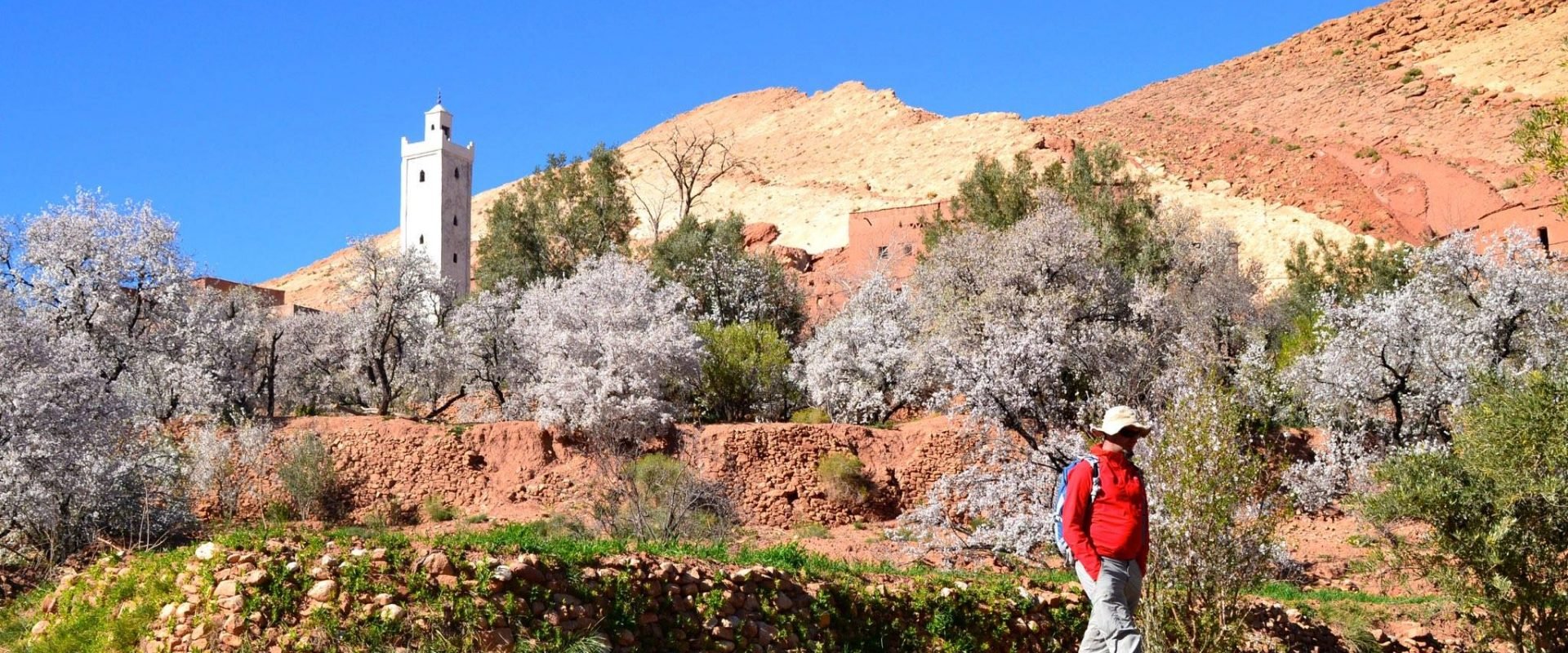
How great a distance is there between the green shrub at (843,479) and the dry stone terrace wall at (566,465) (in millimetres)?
129

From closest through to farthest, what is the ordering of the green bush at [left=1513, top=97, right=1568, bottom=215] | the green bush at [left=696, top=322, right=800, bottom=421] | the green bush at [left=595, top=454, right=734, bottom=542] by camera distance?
1. the green bush at [left=1513, top=97, right=1568, bottom=215]
2. the green bush at [left=595, top=454, right=734, bottom=542]
3. the green bush at [left=696, top=322, right=800, bottom=421]

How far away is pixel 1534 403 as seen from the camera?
504 inches

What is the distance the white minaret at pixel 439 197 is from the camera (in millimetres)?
47844

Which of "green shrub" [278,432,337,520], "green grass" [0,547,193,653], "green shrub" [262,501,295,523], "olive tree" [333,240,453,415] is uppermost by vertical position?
"olive tree" [333,240,453,415]

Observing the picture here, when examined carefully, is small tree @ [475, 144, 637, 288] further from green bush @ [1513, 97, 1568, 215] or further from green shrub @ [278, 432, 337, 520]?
green bush @ [1513, 97, 1568, 215]

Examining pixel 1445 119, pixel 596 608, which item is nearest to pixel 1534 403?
pixel 596 608

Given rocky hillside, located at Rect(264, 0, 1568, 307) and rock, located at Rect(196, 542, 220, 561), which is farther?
rocky hillside, located at Rect(264, 0, 1568, 307)

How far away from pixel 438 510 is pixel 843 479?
718 centimetres

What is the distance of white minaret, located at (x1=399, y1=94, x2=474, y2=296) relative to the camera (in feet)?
157

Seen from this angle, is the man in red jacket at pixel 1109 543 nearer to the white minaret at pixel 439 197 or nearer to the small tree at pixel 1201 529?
the small tree at pixel 1201 529

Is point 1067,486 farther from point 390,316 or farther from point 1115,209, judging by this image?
point 1115,209

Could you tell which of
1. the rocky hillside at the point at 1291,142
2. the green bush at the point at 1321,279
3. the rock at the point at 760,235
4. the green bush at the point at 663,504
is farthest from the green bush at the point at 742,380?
the rock at the point at 760,235

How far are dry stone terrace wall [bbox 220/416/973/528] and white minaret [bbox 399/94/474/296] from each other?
75.3 feet

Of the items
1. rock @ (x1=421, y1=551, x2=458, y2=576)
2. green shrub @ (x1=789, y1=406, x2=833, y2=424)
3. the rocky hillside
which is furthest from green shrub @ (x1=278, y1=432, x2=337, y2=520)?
rock @ (x1=421, y1=551, x2=458, y2=576)
